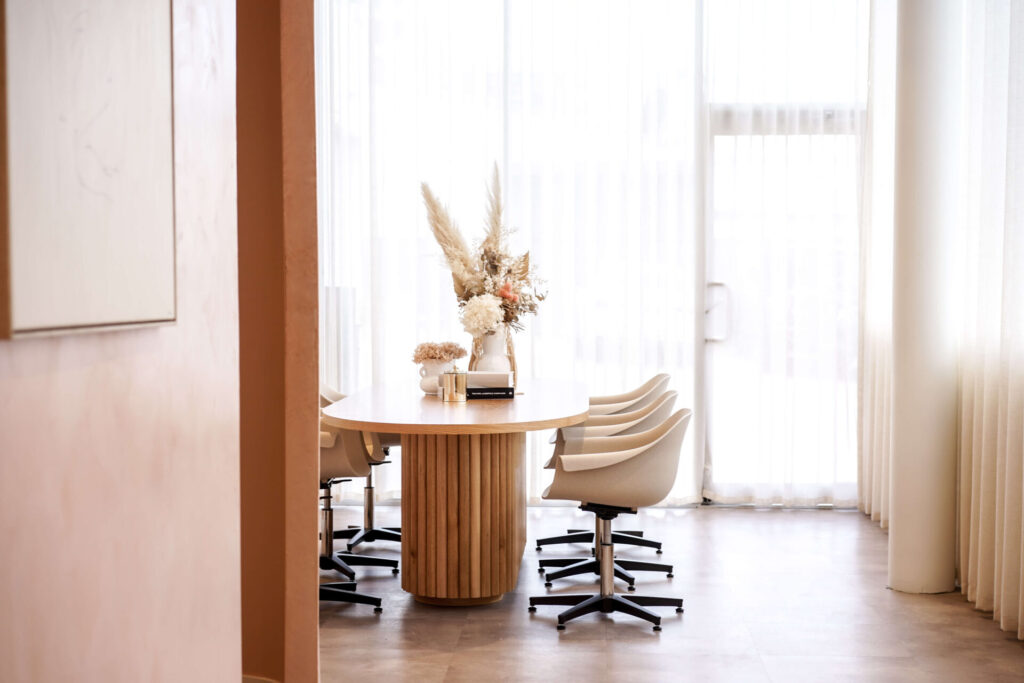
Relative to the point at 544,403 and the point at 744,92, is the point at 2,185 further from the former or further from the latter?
the point at 744,92

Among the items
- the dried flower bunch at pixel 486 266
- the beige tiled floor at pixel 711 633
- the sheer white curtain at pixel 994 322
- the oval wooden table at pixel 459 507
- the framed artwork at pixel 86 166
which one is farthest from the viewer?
the dried flower bunch at pixel 486 266

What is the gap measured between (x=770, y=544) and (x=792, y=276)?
1.86 m

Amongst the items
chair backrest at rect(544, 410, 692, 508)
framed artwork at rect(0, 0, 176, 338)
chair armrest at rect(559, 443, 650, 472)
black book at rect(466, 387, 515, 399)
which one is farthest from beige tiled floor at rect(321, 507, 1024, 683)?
framed artwork at rect(0, 0, 176, 338)

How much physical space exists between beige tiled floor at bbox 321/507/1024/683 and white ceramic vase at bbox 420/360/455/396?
3.12 feet

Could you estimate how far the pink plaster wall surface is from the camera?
0.92m

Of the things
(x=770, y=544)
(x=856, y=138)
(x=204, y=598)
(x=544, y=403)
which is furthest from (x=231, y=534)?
(x=856, y=138)

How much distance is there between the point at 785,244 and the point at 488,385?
264 centimetres

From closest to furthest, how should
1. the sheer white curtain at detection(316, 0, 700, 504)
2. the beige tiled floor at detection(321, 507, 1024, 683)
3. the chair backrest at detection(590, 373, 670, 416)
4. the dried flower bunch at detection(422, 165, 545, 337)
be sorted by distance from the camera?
the beige tiled floor at detection(321, 507, 1024, 683), the dried flower bunch at detection(422, 165, 545, 337), the chair backrest at detection(590, 373, 670, 416), the sheer white curtain at detection(316, 0, 700, 504)

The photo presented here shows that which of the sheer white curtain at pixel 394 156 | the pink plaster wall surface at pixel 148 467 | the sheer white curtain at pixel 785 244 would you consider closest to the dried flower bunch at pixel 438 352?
the sheer white curtain at pixel 394 156

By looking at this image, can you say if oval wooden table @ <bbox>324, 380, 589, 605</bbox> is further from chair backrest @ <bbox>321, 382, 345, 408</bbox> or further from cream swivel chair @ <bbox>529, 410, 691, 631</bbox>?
chair backrest @ <bbox>321, 382, 345, 408</bbox>

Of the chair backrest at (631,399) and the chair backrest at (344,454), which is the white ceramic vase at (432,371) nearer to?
the chair backrest at (344,454)

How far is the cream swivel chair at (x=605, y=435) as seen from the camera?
4227mm

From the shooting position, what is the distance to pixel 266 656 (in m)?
1.73

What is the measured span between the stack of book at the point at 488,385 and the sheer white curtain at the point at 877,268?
246cm
